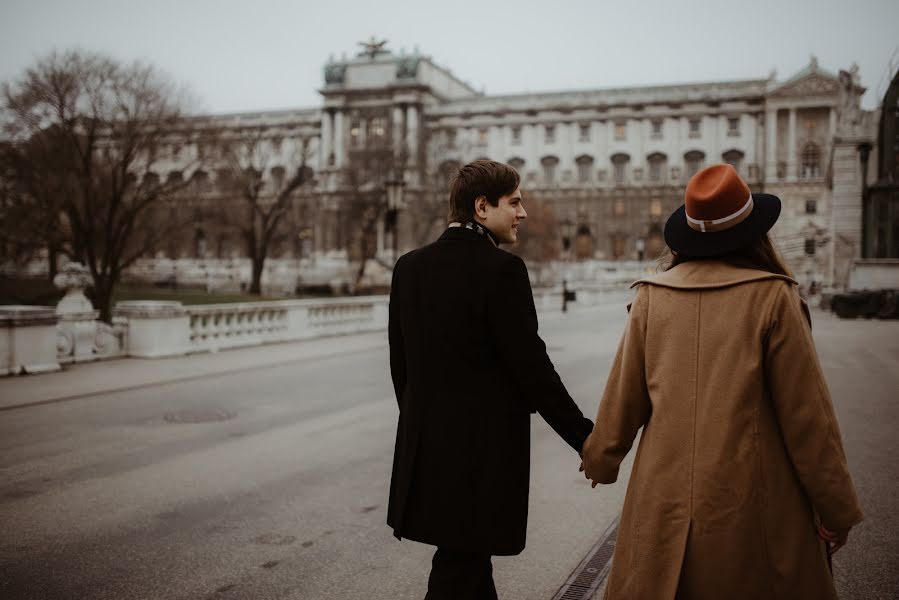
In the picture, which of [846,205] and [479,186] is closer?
[479,186]

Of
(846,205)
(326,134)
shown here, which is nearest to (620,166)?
(326,134)

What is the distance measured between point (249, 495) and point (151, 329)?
10489 millimetres

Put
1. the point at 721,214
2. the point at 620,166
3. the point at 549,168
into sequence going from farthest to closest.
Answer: the point at 549,168
the point at 620,166
the point at 721,214

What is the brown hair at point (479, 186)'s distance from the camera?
3.21m

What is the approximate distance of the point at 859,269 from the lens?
31.3 meters

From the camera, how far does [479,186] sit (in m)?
3.22

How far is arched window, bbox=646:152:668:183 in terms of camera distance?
96188mm

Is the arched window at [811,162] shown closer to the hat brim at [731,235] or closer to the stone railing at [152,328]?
the stone railing at [152,328]

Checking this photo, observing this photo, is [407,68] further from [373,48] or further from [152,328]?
[152,328]

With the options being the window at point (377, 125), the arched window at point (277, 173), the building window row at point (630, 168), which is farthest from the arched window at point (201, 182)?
the window at point (377, 125)

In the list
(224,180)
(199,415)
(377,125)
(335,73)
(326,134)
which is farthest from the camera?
(335,73)

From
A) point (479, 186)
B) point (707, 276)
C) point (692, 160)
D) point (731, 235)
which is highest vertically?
point (692, 160)

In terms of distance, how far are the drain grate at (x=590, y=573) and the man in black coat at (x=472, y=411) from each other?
137cm

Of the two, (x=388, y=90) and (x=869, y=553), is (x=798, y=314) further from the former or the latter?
(x=388, y=90)
